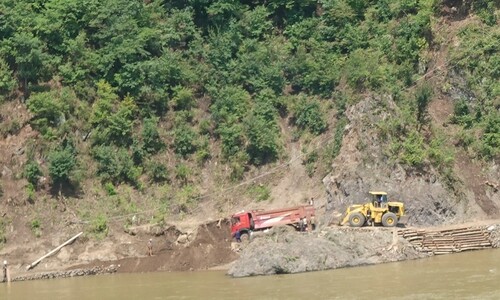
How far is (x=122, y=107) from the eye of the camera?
6094 cm

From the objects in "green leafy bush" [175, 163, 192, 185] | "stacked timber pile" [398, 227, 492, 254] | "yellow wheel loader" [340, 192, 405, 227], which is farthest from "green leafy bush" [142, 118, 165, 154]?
"stacked timber pile" [398, 227, 492, 254]

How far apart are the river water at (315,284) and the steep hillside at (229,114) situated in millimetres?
4324

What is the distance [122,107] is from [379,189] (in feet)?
49.4

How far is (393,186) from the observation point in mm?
53688

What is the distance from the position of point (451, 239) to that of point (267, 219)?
339 inches

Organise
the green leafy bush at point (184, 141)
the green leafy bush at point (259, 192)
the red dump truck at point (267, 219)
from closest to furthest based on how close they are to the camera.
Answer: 1. the red dump truck at point (267, 219)
2. the green leafy bush at point (259, 192)
3. the green leafy bush at point (184, 141)

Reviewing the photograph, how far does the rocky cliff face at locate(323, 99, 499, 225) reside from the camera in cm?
5300

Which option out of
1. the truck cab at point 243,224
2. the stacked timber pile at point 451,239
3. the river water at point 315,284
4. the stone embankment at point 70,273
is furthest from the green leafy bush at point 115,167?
the stacked timber pile at point 451,239

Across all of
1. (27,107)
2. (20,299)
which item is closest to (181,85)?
(27,107)

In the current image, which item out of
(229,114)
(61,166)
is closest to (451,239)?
(229,114)

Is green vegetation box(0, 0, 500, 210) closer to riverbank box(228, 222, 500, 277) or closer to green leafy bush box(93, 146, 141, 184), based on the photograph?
green leafy bush box(93, 146, 141, 184)

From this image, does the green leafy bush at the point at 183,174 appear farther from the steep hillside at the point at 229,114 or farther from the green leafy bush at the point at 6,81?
the green leafy bush at the point at 6,81

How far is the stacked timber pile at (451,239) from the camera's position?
50000mm

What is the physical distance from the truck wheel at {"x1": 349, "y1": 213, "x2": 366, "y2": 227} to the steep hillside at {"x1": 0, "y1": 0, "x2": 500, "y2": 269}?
6.40 ft
